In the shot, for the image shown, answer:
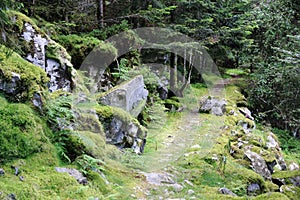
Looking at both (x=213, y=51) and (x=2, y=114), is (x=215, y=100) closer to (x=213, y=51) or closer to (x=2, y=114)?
(x=213, y=51)

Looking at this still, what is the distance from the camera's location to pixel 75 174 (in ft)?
14.5

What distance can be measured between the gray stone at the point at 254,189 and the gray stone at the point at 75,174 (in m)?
3.89

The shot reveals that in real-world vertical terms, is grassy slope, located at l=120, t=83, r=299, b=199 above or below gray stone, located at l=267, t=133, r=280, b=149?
above

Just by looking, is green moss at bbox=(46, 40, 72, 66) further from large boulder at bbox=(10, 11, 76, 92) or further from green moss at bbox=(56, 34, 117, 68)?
green moss at bbox=(56, 34, 117, 68)

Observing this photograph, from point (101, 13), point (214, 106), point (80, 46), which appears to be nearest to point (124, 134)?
point (80, 46)

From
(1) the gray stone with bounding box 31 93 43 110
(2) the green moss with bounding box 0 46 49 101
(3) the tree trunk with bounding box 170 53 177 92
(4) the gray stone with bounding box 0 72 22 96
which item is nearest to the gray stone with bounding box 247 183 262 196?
(1) the gray stone with bounding box 31 93 43 110

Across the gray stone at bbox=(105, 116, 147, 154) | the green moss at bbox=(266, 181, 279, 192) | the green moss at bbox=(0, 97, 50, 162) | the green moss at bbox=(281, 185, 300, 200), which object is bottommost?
the green moss at bbox=(266, 181, 279, 192)

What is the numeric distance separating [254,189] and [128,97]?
3864mm

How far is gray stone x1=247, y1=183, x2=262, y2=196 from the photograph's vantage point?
21.5ft

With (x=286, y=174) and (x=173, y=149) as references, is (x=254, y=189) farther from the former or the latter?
(x=173, y=149)

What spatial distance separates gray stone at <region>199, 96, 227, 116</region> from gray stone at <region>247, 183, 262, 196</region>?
→ 658 centimetres

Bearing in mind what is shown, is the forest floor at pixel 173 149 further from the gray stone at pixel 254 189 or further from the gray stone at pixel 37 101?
the gray stone at pixel 37 101

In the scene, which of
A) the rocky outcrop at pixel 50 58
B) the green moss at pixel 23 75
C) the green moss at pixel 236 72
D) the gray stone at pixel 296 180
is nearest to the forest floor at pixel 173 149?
the gray stone at pixel 296 180

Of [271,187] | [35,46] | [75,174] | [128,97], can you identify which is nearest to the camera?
[75,174]
